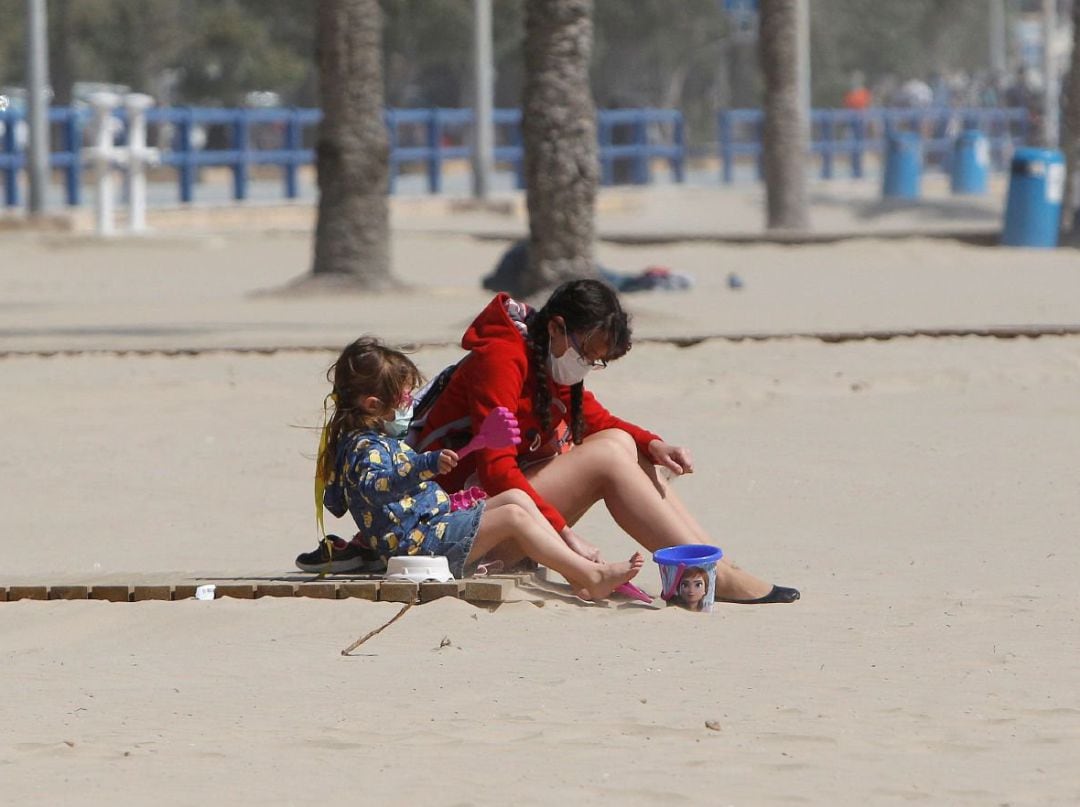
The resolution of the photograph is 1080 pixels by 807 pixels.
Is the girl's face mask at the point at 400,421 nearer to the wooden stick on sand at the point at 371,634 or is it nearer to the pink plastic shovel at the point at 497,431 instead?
the pink plastic shovel at the point at 497,431

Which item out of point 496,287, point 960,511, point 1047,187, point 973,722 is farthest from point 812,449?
point 1047,187

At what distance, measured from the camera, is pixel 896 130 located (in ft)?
149

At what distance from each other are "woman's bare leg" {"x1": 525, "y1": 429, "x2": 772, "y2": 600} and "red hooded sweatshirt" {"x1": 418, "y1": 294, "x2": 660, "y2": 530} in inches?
3.1

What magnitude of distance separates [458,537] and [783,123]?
1994 cm

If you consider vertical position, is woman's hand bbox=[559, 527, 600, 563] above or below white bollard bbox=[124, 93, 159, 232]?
below

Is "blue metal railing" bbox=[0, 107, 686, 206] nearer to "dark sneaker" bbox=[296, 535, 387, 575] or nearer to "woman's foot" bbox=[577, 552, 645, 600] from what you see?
"dark sneaker" bbox=[296, 535, 387, 575]

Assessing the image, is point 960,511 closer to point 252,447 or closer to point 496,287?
point 252,447

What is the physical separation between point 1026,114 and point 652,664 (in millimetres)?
40303

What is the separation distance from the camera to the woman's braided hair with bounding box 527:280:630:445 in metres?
6.58

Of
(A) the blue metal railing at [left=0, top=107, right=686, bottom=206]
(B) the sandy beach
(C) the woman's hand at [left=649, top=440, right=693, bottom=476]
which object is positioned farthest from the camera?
(A) the blue metal railing at [left=0, top=107, right=686, bottom=206]

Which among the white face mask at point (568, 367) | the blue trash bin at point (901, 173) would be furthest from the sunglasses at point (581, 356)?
the blue trash bin at point (901, 173)

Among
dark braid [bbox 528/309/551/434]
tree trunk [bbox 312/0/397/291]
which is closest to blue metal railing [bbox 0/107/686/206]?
tree trunk [bbox 312/0/397/291]

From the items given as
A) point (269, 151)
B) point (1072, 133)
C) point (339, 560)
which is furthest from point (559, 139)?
point (269, 151)

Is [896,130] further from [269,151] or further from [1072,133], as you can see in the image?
[1072,133]
